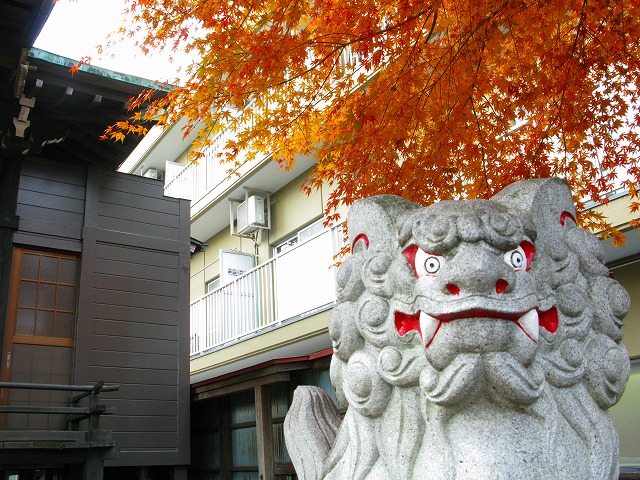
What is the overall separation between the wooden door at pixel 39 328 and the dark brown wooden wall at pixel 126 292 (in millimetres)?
195

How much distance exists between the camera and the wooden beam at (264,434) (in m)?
8.61

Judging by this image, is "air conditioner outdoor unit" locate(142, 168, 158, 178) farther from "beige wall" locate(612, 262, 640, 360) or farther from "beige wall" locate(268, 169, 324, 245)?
"beige wall" locate(612, 262, 640, 360)

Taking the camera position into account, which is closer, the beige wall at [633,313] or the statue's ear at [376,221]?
the statue's ear at [376,221]

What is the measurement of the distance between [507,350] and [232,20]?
171 inches

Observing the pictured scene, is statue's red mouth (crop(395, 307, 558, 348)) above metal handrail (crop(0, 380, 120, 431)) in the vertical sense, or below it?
below

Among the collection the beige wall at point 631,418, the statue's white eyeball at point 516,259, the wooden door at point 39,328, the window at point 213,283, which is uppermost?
the window at point 213,283

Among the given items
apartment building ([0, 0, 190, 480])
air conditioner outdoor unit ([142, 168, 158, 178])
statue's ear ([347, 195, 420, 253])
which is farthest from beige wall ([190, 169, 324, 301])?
statue's ear ([347, 195, 420, 253])

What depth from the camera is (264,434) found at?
8.90 metres

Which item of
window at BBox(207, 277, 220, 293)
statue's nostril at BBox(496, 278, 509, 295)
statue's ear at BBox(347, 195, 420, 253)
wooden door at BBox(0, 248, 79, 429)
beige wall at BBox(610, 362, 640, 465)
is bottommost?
beige wall at BBox(610, 362, 640, 465)

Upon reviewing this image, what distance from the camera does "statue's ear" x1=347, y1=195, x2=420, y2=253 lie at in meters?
3.25

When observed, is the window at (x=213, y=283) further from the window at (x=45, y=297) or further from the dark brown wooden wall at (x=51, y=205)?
the window at (x=45, y=297)

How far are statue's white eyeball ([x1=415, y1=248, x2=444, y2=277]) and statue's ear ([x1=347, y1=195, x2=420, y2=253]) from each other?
0.22 metres

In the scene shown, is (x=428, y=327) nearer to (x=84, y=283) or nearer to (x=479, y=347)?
(x=479, y=347)

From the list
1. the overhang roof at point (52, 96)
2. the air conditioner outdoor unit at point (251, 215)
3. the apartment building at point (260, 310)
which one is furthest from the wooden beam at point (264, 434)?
the air conditioner outdoor unit at point (251, 215)
